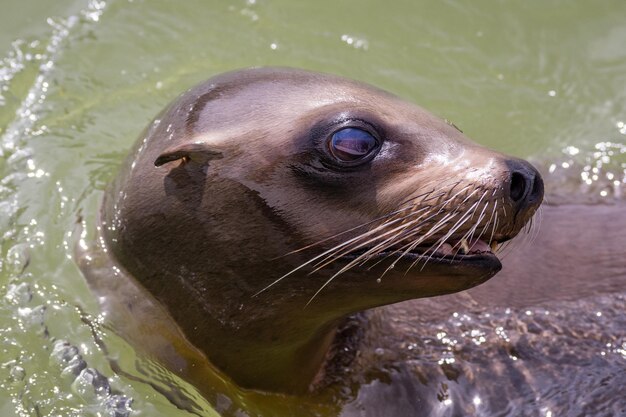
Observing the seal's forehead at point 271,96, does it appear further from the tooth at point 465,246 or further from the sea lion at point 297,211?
the tooth at point 465,246

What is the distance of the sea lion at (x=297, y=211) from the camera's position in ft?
14.0

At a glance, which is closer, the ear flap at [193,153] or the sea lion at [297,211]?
the sea lion at [297,211]

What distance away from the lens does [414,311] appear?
557 cm

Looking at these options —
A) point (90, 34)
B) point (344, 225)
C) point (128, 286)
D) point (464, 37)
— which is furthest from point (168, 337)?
point (464, 37)

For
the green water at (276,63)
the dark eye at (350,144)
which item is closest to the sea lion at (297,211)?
the dark eye at (350,144)

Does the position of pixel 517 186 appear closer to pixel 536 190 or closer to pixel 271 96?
pixel 536 190

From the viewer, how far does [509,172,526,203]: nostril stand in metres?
4.18

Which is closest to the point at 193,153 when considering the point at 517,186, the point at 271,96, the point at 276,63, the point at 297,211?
the point at 271,96

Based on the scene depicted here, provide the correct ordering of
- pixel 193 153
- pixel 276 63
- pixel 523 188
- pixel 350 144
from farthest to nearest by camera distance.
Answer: pixel 276 63, pixel 193 153, pixel 350 144, pixel 523 188

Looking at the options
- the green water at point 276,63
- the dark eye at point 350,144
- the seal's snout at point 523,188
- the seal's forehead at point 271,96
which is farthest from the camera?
the green water at point 276,63

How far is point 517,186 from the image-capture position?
4191mm

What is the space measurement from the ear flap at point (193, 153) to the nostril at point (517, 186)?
1297 mm

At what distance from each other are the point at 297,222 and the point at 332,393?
3.92ft

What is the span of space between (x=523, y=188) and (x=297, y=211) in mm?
947
